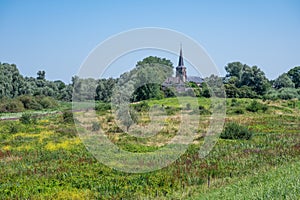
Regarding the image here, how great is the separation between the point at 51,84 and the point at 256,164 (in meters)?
80.4

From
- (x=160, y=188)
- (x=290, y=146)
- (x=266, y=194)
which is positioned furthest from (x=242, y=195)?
(x=290, y=146)

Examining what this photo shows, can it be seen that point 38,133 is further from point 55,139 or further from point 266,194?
point 266,194

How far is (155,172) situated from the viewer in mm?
14977

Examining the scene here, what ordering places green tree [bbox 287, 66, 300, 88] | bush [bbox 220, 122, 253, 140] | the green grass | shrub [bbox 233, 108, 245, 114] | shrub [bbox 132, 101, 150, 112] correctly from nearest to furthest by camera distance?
the green grass
bush [bbox 220, 122, 253, 140]
shrub [bbox 132, 101, 150, 112]
shrub [bbox 233, 108, 245, 114]
green tree [bbox 287, 66, 300, 88]

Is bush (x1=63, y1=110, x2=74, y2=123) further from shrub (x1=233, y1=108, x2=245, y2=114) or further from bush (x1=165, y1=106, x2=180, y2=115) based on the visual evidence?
shrub (x1=233, y1=108, x2=245, y2=114)

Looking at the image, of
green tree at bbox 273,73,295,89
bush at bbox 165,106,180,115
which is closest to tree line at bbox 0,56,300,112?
green tree at bbox 273,73,295,89

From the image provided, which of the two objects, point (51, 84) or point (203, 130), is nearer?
point (203, 130)

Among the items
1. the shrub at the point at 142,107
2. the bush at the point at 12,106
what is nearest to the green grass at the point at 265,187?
the shrub at the point at 142,107

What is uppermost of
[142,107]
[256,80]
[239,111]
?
[256,80]

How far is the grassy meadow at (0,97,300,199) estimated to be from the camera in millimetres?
11852

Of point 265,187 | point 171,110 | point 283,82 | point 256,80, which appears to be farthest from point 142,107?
point 283,82

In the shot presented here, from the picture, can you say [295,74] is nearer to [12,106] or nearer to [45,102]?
[45,102]

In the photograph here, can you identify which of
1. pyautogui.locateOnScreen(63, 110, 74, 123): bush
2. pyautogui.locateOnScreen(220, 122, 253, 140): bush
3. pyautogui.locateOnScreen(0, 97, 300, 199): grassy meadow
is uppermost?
→ pyautogui.locateOnScreen(63, 110, 74, 123): bush

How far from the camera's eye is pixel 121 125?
95.9 feet
